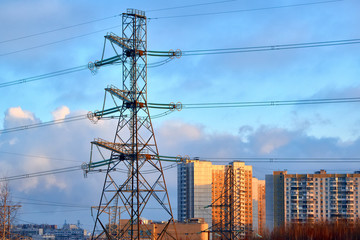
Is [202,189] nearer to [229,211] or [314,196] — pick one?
[314,196]

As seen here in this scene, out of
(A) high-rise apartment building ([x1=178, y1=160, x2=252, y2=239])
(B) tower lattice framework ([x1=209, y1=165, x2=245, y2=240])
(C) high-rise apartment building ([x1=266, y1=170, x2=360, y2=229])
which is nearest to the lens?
(B) tower lattice framework ([x1=209, y1=165, x2=245, y2=240])

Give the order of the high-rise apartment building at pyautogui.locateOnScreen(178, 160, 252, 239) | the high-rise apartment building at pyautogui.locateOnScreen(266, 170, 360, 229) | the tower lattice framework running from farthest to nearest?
1. the high-rise apartment building at pyautogui.locateOnScreen(178, 160, 252, 239)
2. the high-rise apartment building at pyautogui.locateOnScreen(266, 170, 360, 229)
3. the tower lattice framework

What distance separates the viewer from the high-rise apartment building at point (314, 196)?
14725 centimetres

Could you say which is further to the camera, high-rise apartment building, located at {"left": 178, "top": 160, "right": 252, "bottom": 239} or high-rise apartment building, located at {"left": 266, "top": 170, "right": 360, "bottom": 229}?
high-rise apartment building, located at {"left": 178, "top": 160, "right": 252, "bottom": 239}

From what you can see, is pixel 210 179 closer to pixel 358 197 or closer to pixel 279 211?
pixel 279 211

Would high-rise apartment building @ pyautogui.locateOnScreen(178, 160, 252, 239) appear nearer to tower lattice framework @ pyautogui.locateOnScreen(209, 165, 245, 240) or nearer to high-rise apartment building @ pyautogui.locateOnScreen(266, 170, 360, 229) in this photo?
high-rise apartment building @ pyautogui.locateOnScreen(266, 170, 360, 229)

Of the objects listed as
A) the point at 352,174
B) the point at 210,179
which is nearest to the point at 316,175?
the point at 352,174

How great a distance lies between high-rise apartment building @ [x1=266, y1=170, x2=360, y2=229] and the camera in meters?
147

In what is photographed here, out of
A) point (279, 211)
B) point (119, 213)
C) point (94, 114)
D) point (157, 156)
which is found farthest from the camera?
point (279, 211)

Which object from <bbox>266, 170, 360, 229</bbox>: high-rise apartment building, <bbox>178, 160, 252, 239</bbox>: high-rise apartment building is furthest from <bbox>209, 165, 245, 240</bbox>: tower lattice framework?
<bbox>178, 160, 252, 239</bbox>: high-rise apartment building

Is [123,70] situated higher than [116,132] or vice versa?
[123,70]

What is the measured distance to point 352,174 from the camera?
14775 centimetres

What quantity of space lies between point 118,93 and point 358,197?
122578mm

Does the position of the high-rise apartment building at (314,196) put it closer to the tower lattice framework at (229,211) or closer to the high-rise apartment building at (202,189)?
the high-rise apartment building at (202,189)
